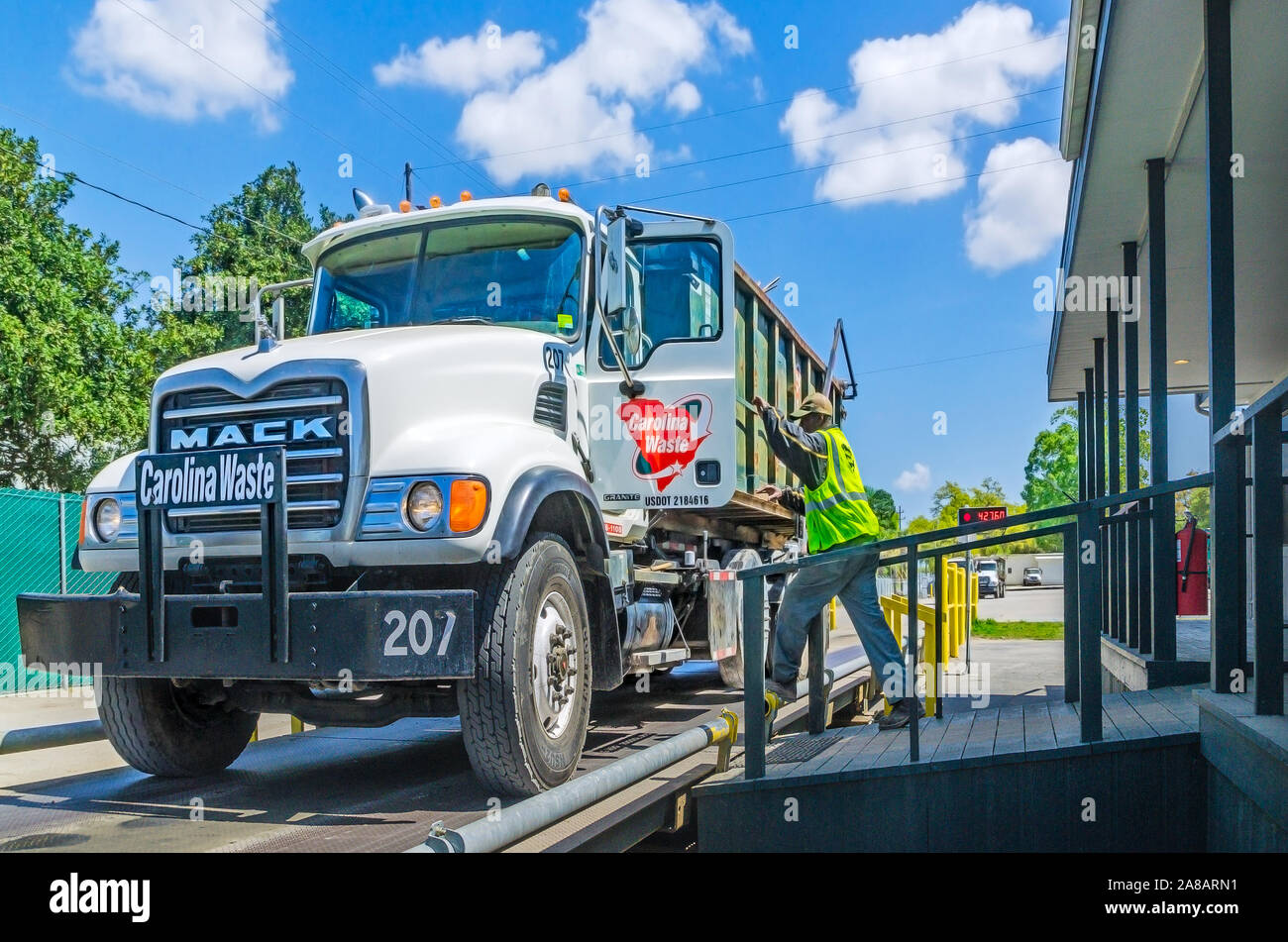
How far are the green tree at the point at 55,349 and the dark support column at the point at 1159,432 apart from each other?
1411cm

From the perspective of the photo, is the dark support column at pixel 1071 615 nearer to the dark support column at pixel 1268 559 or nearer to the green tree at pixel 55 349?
the dark support column at pixel 1268 559

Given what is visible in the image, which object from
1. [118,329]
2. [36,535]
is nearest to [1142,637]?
[36,535]

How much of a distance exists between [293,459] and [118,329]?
14.7 m

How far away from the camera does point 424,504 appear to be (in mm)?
4301

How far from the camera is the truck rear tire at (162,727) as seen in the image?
16.1 ft

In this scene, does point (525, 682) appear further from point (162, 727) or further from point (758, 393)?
point (758, 393)

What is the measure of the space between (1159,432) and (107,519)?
6794mm

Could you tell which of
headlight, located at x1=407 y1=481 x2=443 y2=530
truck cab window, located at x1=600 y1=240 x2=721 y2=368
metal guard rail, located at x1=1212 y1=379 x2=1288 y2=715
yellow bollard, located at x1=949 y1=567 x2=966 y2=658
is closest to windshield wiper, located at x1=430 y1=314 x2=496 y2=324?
truck cab window, located at x1=600 y1=240 x2=721 y2=368

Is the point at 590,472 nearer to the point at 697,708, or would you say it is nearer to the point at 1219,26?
the point at 697,708

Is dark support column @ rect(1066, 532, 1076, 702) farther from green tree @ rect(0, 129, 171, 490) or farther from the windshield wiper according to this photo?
green tree @ rect(0, 129, 171, 490)

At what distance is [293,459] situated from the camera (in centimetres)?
446

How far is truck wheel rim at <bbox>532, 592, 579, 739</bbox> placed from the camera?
4605 millimetres

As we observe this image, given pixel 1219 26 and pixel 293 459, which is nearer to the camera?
pixel 293 459

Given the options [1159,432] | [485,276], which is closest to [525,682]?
[485,276]
